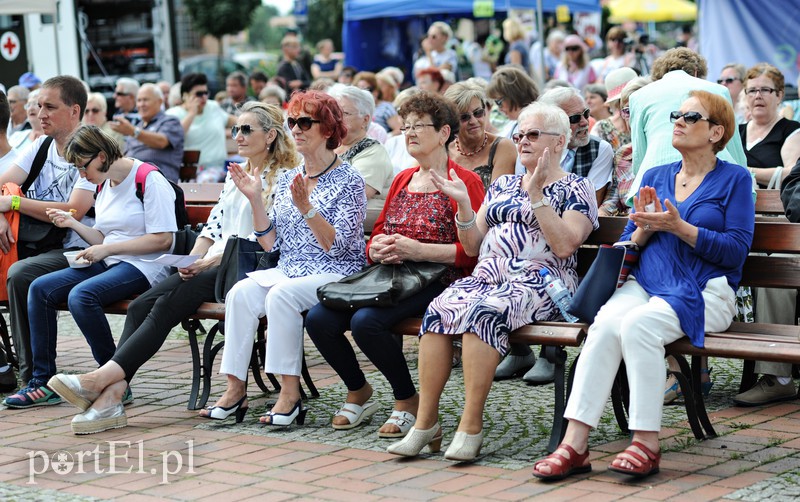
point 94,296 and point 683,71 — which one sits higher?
point 683,71

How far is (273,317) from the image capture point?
5.53m

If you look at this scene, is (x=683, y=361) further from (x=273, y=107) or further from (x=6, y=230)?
(x=6, y=230)

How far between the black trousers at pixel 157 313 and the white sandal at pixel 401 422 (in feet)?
4.26

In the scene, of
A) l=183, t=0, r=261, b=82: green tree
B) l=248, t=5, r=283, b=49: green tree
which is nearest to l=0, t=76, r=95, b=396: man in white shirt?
l=183, t=0, r=261, b=82: green tree

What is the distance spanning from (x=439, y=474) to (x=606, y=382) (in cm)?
76

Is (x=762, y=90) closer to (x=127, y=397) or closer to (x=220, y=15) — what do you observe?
(x=127, y=397)

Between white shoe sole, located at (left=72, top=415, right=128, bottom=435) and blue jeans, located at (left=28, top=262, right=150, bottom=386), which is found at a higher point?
blue jeans, located at (left=28, top=262, right=150, bottom=386)

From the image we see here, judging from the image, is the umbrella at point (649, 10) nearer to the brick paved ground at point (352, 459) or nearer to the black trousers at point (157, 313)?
the brick paved ground at point (352, 459)

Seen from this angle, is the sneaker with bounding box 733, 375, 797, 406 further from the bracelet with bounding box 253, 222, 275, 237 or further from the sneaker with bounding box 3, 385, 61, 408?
the sneaker with bounding box 3, 385, 61, 408

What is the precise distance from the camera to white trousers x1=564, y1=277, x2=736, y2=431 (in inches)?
176

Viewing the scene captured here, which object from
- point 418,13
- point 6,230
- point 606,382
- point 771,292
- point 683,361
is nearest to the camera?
point 606,382

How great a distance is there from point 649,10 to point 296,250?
23.1 metres

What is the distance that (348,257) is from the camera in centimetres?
583

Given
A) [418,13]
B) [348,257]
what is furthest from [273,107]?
[418,13]
